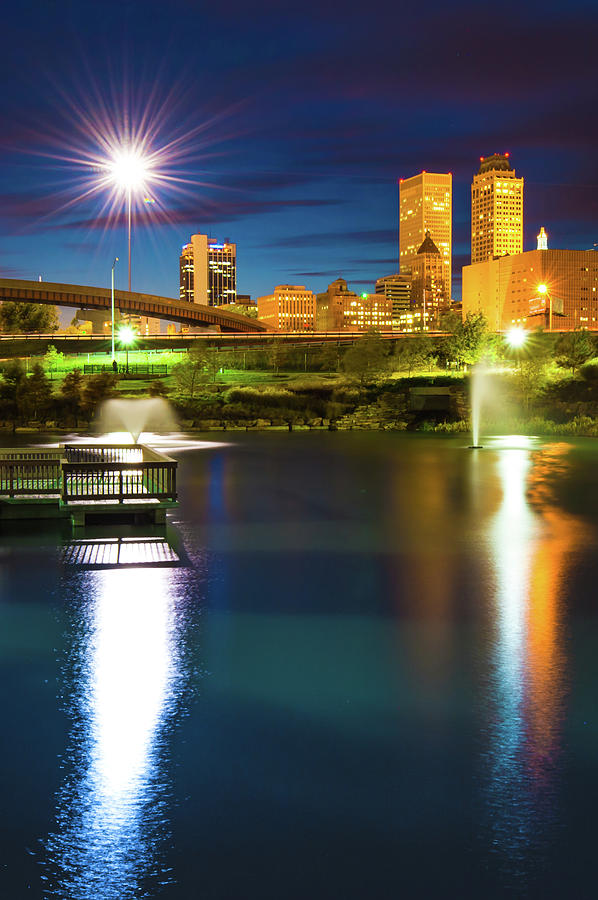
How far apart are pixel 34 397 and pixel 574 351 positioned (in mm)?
46738

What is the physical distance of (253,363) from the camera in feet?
322

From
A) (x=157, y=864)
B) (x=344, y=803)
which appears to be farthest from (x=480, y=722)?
(x=157, y=864)

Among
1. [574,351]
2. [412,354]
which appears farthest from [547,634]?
A: [412,354]

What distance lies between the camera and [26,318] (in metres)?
145

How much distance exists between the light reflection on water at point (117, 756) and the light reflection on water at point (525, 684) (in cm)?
280

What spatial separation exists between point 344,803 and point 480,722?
7.61ft

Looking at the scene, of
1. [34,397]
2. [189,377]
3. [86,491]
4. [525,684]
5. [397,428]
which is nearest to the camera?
[525,684]

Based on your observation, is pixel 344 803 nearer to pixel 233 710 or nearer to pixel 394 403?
pixel 233 710

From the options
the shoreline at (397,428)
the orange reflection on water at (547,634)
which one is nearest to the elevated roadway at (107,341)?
the shoreline at (397,428)

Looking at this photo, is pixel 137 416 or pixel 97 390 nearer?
pixel 137 416

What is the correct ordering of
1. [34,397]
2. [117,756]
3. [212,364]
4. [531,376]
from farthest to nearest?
[212,364] → [34,397] → [531,376] → [117,756]

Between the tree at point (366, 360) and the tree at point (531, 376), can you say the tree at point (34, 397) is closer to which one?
the tree at point (366, 360)

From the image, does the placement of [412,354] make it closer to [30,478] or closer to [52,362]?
[52,362]

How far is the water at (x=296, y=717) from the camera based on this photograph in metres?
6.66
